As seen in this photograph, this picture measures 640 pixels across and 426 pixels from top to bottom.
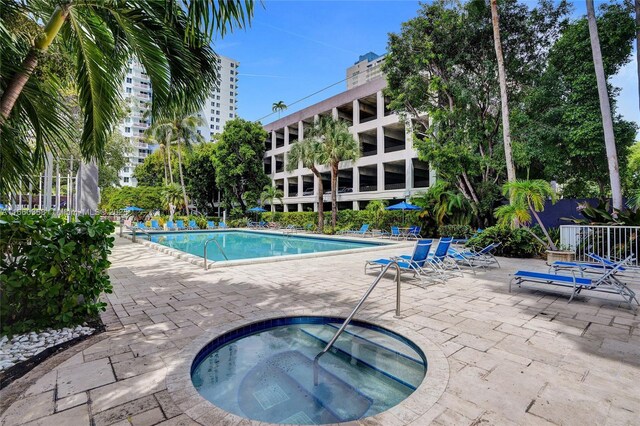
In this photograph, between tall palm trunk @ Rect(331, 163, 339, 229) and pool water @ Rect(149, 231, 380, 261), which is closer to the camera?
pool water @ Rect(149, 231, 380, 261)

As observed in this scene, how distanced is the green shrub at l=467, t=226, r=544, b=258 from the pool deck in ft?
14.7

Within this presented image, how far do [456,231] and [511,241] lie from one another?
6.45 metres

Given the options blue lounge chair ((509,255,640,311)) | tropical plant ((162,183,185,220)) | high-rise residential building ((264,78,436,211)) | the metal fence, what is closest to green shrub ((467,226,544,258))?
the metal fence

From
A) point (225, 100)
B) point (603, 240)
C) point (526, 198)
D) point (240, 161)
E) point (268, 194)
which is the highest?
point (225, 100)

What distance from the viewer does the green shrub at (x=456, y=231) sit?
16391 millimetres

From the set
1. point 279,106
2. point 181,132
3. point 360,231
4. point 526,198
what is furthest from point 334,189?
point 279,106

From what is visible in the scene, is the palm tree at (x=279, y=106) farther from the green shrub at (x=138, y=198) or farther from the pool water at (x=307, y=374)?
the pool water at (x=307, y=374)

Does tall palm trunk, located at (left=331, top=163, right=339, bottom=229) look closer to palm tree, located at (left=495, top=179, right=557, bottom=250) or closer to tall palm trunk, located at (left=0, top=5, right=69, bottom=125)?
palm tree, located at (left=495, top=179, right=557, bottom=250)

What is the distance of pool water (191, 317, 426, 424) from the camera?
8.61 feet

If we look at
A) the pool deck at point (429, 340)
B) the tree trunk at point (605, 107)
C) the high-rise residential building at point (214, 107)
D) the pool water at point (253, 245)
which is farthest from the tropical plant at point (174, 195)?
the high-rise residential building at point (214, 107)

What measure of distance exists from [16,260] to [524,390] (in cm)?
512

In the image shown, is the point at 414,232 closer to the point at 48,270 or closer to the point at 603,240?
the point at 603,240

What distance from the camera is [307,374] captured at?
315 centimetres

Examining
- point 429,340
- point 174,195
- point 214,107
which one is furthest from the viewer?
point 214,107
